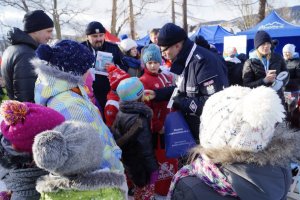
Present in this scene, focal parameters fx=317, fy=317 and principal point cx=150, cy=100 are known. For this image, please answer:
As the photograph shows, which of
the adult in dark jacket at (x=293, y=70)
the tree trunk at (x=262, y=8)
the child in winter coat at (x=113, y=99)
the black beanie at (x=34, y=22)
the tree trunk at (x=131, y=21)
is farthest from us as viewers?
the tree trunk at (x=131, y=21)

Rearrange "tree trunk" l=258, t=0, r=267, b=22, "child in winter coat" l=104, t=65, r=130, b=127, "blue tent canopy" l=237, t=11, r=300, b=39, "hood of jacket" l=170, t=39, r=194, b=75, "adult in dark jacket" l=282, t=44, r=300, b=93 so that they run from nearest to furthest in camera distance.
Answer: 1. "hood of jacket" l=170, t=39, r=194, b=75
2. "child in winter coat" l=104, t=65, r=130, b=127
3. "adult in dark jacket" l=282, t=44, r=300, b=93
4. "blue tent canopy" l=237, t=11, r=300, b=39
5. "tree trunk" l=258, t=0, r=267, b=22

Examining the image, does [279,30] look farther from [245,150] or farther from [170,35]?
[245,150]

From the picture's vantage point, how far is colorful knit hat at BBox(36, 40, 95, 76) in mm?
1975

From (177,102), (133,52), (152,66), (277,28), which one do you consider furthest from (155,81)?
(277,28)

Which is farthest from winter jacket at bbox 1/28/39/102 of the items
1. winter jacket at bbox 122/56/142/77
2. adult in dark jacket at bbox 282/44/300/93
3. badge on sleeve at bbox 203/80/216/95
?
adult in dark jacket at bbox 282/44/300/93

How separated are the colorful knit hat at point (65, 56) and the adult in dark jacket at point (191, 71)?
93 cm

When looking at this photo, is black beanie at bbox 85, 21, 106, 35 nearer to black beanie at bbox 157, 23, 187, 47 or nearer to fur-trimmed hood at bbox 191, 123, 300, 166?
black beanie at bbox 157, 23, 187, 47

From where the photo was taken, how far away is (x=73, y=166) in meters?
1.36

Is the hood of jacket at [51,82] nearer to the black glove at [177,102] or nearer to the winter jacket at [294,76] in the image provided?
the black glove at [177,102]

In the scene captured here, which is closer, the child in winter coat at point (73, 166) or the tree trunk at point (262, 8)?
the child in winter coat at point (73, 166)

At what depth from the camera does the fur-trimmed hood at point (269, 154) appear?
4.52ft

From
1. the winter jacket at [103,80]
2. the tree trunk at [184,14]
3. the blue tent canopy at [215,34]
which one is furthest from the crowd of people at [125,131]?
the tree trunk at [184,14]

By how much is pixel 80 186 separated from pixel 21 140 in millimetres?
387

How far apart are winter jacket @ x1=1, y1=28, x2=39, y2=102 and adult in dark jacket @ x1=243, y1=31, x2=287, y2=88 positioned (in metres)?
2.89
